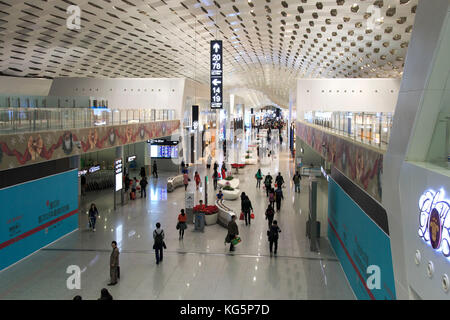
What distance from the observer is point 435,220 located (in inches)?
170

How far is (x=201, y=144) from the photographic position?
3909 centimetres

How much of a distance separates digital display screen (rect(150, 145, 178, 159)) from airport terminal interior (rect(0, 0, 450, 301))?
10 centimetres

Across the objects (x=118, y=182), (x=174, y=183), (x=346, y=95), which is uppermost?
(x=346, y=95)

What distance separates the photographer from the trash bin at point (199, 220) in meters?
14.3

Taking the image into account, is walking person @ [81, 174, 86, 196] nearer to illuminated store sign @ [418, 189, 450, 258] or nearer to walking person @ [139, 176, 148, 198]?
walking person @ [139, 176, 148, 198]

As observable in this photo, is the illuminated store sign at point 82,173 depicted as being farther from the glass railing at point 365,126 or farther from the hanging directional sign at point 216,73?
the glass railing at point 365,126

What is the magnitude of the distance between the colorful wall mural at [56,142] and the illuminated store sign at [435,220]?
30.1 feet

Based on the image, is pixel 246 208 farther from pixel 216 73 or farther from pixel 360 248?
pixel 216 73

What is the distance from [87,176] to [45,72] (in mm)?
15947

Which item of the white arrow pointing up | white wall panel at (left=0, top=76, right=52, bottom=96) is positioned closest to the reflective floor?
the white arrow pointing up

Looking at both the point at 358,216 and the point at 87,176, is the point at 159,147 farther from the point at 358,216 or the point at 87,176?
the point at 358,216

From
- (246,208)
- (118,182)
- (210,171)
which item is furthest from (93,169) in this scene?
(246,208)

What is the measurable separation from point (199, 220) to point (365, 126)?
751 centimetres

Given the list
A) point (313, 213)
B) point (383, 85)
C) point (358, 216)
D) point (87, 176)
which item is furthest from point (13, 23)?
point (383, 85)
